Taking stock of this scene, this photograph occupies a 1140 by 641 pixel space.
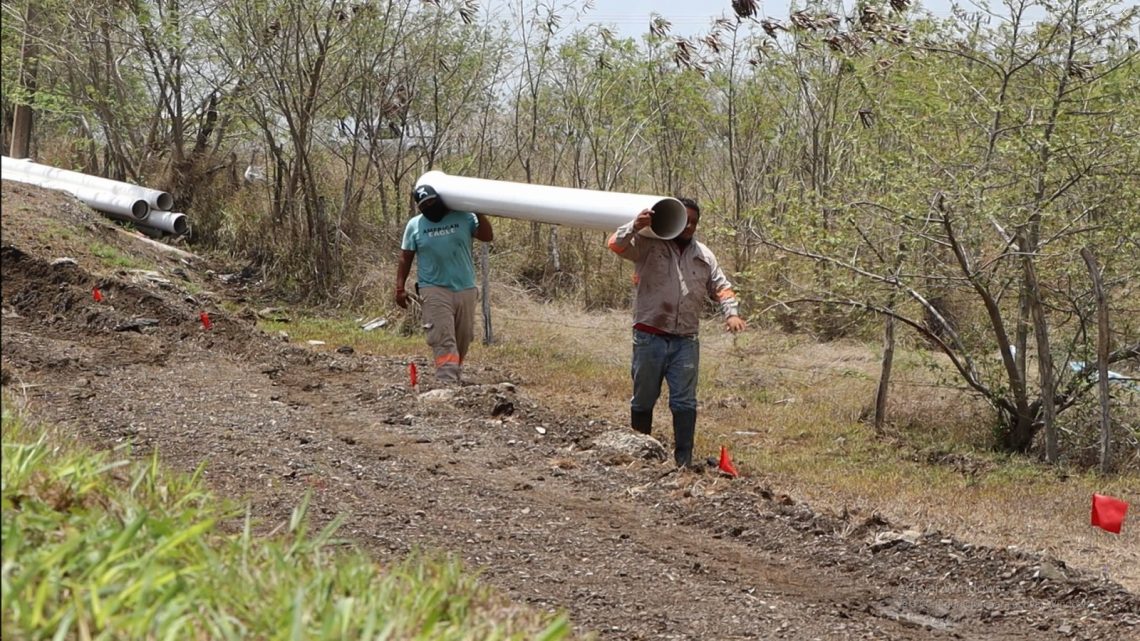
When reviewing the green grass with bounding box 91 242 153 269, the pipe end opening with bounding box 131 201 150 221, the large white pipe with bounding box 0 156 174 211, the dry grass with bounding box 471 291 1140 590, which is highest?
the large white pipe with bounding box 0 156 174 211

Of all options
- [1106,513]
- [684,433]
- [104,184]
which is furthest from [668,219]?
[104,184]

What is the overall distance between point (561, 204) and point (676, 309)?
3.94 feet

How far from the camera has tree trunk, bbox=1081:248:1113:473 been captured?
895 centimetres

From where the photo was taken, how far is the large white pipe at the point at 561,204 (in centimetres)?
737

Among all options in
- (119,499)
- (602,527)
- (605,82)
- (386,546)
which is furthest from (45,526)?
(605,82)

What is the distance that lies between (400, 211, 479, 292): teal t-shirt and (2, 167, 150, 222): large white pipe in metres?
9.11

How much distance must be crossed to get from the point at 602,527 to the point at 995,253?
4.84 metres

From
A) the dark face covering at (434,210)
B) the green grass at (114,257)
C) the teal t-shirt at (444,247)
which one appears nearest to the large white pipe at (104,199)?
the green grass at (114,257)

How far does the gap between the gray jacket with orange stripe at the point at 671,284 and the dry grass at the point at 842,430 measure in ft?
A: 4.00

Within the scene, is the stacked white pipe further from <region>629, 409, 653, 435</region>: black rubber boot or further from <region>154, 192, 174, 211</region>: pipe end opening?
<region>629, 409, 653, 435</region>: black rubber boot

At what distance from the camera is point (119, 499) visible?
305cm

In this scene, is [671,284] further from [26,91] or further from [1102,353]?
[26,91]

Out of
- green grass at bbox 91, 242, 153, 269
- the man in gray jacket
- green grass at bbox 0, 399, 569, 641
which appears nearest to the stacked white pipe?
green grass at bbox 91, 242, 153, 269

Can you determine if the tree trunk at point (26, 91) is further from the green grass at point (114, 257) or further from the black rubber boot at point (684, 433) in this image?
the black rubber boot at point (684, 433)
